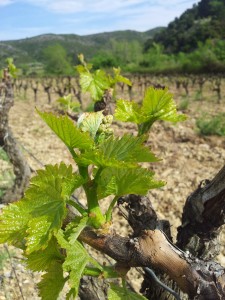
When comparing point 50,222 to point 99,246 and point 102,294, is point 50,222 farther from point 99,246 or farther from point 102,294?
point 102,294

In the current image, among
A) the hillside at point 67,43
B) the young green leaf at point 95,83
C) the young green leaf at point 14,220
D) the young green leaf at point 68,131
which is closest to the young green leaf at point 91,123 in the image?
the young green leaf at point 68,131

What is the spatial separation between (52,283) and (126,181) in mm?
481

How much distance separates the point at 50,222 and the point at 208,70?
46.9 meters

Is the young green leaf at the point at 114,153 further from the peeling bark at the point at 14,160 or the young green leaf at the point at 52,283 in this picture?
the peeling bark at the point at 14,160

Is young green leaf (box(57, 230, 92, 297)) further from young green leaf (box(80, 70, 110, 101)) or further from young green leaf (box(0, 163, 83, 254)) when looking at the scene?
young green leaf (box(80, 70, 110, 101))

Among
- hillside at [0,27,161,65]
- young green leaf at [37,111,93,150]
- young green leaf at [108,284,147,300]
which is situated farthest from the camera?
hillside at [0,27,161,65]

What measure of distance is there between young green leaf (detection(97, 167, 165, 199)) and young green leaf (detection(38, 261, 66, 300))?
35cm

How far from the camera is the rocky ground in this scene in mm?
3984

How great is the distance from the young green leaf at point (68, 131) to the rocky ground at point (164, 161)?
272 centimetres

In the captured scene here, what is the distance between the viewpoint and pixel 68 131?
0.99 metres

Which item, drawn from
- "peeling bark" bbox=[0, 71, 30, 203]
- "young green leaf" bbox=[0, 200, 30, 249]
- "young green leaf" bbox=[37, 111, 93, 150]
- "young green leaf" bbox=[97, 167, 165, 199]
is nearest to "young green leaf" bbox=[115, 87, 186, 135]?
"young green leaf" bbox=[97, 167, 165, 199]

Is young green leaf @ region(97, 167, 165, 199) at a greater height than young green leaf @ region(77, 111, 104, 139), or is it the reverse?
young green leaf @ region(77, 111, 104, 139)

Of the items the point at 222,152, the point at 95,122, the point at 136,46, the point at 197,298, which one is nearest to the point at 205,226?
the point at 197,298

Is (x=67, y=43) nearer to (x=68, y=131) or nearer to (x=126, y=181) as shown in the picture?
(x=126, y=181)
